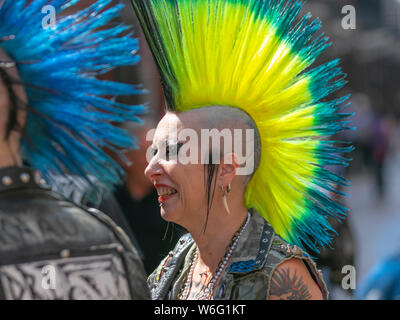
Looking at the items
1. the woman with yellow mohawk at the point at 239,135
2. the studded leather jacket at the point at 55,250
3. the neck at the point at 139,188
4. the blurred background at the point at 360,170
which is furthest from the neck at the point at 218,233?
the neck at the point at 139,188

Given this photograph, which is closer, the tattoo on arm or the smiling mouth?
the tattoo on arm

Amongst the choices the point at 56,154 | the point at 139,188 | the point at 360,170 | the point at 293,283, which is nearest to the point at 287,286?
the point at 293,283

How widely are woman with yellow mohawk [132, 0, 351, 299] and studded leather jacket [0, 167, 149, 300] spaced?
1.44ft

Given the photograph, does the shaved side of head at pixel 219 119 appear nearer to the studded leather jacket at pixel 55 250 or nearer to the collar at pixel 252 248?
the collar at pixel 252 248

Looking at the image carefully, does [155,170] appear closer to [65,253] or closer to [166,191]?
[166,191]

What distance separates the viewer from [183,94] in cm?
197

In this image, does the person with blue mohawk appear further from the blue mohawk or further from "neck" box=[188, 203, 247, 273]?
"neck" box=[188, 203, 247, 273]

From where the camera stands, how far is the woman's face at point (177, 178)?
1.91 meters

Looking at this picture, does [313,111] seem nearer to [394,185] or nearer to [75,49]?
[75,49]

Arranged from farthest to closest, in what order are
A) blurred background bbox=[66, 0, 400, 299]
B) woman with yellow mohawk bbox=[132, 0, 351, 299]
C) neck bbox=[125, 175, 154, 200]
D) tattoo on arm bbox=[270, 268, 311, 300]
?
neck bbox=[125, 175, 154, 200] → blurred background bbox=[66, 0, 400, 299] → woman with yellow mohawk bbox=[132, 0, 351, 299] → tattoo on arm bbox=[270, 268, 311, 300]

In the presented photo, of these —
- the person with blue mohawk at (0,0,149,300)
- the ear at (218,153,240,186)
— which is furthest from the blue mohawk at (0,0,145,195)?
the ear at (218,153,240,186)

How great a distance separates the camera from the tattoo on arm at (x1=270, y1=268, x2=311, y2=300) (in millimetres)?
1798

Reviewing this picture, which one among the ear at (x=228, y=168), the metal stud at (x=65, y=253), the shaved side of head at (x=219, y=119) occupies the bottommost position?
the metal stud at (x=65, y=253)

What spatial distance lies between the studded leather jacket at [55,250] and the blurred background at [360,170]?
81 centimetres
